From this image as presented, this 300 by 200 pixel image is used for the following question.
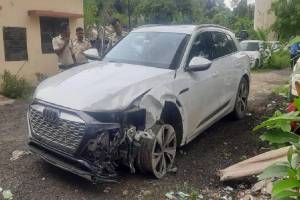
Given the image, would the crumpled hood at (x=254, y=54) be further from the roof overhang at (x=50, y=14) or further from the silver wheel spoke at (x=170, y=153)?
the silver wheel spoke at (x=170, y=153)

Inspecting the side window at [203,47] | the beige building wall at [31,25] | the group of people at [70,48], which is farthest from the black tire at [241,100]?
the beige building wall at [31,25]

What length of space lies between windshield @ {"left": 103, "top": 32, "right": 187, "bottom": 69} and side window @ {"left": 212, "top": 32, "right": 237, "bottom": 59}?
42.4 inches

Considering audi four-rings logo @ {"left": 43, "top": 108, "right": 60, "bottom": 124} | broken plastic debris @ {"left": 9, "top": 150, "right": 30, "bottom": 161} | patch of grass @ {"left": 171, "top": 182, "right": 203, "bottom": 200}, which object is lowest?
patch of grass @ {"left": 171, "top": 182, "right": 203, "bottom": 200}

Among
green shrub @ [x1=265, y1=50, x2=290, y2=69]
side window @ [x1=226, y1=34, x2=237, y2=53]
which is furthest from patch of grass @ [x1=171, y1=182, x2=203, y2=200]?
green shrub @ [x1=265, y1=50, x2=290, y2=69]

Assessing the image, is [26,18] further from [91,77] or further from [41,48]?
[91,77]

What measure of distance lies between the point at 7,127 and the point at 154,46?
126 inches

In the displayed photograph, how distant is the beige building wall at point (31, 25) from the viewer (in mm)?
10891

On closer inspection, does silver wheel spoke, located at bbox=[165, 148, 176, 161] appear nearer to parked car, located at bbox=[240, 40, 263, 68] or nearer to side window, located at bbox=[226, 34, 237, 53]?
side window, located at bbox=[226, 34, 237, 53]

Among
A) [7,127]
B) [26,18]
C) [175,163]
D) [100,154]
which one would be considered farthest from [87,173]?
[26,18]

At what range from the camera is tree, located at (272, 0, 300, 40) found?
52.0 feet

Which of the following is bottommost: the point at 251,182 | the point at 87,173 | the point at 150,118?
the point at 251,182

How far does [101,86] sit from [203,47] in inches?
86.6

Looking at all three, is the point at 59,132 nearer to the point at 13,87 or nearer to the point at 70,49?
the point at 70,49

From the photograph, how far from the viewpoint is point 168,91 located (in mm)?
4793
